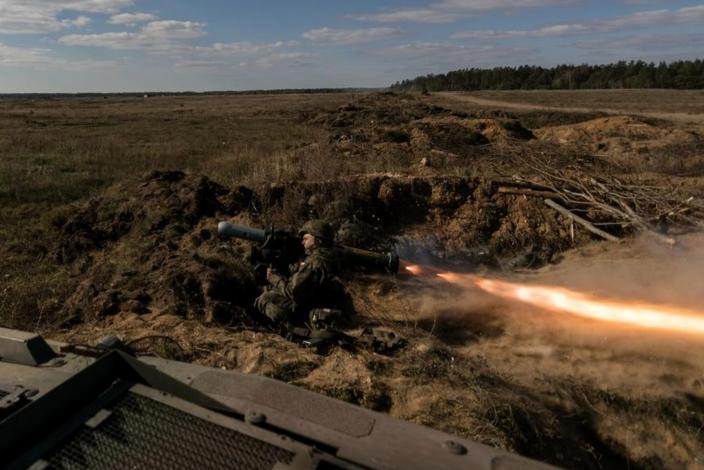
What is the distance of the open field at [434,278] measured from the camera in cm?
525

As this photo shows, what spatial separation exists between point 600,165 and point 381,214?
7094 mm

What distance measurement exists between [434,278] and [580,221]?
11.1 ft

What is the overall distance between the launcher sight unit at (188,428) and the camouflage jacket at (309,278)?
379 centimetres

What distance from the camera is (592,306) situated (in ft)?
26.6

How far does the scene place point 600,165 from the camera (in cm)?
1436

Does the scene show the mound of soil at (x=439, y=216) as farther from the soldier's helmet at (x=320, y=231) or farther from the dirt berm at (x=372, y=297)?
the soldier's helmet at (x=320, y=231)

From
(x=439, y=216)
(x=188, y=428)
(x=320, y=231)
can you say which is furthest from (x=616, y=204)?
(x=188, y=428)

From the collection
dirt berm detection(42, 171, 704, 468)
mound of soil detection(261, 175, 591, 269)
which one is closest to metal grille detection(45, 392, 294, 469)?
dirt berm detection(42, 171, 704, 468)

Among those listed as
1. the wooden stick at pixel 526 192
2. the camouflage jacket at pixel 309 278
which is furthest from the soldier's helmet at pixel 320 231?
the wooden stick at pixel 526 192

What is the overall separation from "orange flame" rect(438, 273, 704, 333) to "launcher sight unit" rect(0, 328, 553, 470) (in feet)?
20.4

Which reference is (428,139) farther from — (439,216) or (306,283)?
(306,283)

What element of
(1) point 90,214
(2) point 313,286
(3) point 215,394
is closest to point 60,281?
(1) point 90,214

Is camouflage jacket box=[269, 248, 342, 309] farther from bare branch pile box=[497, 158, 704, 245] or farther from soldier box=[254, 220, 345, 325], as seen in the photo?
bare branch pile box=[497, 158, 704, 245]

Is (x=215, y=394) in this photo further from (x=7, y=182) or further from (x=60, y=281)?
(x=7, y=182)
